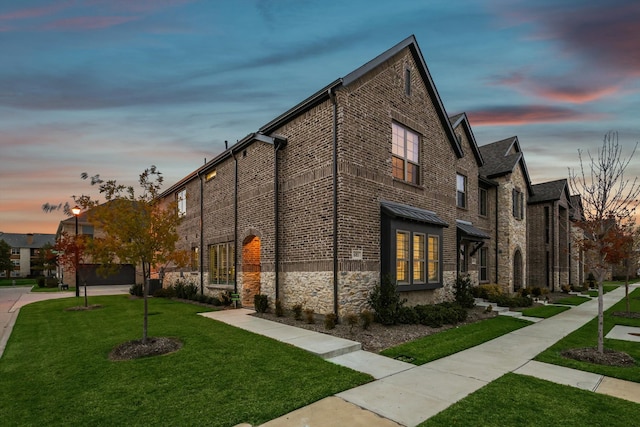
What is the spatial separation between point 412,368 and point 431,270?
24.8ft

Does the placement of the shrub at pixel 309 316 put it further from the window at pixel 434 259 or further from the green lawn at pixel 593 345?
the green lawn at pixel 593 345

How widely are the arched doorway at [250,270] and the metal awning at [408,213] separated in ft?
21.2

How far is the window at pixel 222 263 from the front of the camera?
1727cm

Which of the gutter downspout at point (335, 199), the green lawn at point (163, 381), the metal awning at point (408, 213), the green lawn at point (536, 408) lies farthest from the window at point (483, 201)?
the green lawn at point (163, 381)

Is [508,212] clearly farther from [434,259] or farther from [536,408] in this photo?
[536,408]

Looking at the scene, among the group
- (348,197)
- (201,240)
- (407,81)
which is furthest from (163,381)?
(201,240)

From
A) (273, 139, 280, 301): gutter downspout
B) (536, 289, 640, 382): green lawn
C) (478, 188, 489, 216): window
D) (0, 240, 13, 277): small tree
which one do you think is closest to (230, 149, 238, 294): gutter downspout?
(273, 139, 280, 301): gutter downspout

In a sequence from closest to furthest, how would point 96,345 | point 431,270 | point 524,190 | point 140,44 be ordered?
1. point 96,345
2. point 140,44
3. point 431,270
4. point 524,190

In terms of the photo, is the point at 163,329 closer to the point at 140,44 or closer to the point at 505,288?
the point at 140,44

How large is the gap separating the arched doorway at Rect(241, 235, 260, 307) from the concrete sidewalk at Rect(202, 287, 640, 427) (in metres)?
4.52

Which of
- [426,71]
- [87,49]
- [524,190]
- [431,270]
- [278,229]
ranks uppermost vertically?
[426,71]

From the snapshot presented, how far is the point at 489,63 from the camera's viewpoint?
13000 mm

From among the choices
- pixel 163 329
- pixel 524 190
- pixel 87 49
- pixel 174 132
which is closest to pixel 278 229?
pixel 163 329

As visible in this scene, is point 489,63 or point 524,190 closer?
point 489,63
